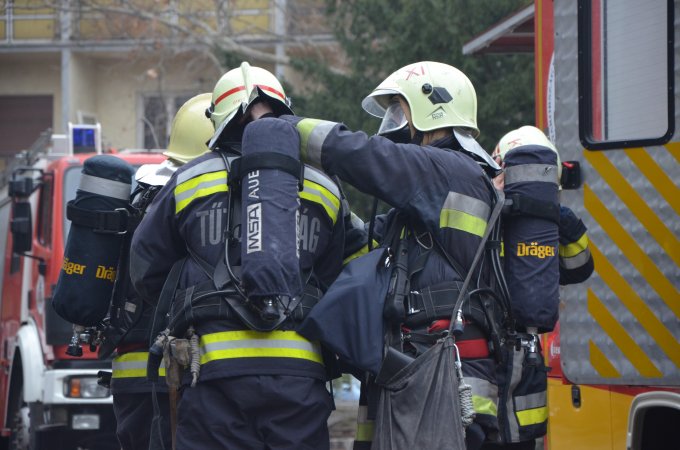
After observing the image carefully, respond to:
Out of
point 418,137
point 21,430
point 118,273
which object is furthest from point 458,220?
point 21,430

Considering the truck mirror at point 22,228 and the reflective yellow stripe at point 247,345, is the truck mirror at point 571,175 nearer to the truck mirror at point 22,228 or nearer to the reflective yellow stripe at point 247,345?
the reflective yellow stripe at point 247,345

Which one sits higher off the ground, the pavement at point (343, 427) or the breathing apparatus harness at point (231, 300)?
the breathing apparatus harness at point (231, 300)

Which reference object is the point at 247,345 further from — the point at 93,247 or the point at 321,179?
the point at 93,247

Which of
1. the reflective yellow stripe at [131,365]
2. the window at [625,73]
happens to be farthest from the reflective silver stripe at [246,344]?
the window at [625,73]

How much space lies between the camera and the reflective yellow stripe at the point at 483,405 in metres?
3.75

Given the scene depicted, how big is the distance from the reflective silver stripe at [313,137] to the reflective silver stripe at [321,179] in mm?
139

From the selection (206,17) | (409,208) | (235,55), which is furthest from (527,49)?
(206,17)

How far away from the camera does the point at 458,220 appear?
3.81 m

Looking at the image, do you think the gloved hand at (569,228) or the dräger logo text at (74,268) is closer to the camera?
the gloved hand at (569,228)

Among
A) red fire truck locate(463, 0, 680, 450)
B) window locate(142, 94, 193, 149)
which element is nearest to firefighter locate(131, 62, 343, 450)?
red fire truck locate(463, 0, 680, 450)

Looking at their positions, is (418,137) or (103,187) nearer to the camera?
(418,137)

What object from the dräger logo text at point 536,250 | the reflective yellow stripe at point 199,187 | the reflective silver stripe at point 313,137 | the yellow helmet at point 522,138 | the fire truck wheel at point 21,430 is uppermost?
the yellow helmet at point 522,138

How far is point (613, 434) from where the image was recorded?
4754 millimetres

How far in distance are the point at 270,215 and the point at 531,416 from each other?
117cm
